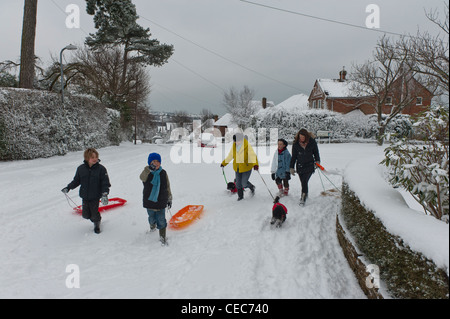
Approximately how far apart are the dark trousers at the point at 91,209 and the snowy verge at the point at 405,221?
4.47 m

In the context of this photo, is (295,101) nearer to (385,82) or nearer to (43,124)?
(385,82)

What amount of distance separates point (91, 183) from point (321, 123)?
22852mm

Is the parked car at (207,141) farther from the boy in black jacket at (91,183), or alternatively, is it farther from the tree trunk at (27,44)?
the boy in black jacket at (91,183)

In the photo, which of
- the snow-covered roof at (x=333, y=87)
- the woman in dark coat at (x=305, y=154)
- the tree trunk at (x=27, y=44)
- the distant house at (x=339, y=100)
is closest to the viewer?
the woman in dark coat at (x=305, y=154)

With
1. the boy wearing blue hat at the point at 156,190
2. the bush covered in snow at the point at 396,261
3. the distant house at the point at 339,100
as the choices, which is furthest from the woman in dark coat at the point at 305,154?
the distant house at the point at 339,100

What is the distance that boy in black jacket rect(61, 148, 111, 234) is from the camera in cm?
461

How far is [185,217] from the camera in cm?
541

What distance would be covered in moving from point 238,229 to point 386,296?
2653 mm

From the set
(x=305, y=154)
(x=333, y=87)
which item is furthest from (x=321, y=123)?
(x=305, y=154)

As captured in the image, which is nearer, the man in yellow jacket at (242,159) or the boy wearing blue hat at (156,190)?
the boy wearing blue hat at (156,190)

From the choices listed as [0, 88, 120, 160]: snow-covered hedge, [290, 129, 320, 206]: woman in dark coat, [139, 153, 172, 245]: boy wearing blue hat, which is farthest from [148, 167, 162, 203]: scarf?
[0, 88, 120, 160]: snow-covered hedge

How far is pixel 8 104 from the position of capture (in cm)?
1126

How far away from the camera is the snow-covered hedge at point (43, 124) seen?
11320 mm
